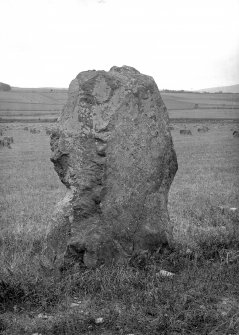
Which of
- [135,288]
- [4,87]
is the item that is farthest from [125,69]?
[4,87]

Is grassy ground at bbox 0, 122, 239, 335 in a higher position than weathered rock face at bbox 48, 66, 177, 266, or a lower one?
lower

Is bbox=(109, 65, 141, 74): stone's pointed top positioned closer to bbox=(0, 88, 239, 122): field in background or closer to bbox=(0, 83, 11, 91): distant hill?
bbox=(0, 88, 239, 122): field in background

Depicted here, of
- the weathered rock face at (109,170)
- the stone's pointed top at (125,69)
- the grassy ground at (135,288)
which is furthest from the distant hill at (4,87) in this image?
the weathered rock face at (109,170)

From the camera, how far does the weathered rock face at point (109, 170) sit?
264 inches

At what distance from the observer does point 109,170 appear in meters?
6.80

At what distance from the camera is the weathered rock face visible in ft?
22.0

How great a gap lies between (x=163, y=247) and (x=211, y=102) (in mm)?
90921

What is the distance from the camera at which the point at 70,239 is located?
6.62 m

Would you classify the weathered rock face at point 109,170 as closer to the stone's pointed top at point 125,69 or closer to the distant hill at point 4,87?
the stone's pointed top at point 125,69

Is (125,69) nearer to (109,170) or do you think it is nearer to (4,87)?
(109,170)

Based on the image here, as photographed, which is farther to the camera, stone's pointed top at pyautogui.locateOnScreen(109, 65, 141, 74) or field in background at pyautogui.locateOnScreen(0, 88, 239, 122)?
field in background at pyautogui.locateOnScreen(0, 88, 239, 122)

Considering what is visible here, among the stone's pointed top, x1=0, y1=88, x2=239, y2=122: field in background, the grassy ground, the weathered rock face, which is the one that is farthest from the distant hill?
the weathered rock face

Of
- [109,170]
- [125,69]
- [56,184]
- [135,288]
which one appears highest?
[125,69]

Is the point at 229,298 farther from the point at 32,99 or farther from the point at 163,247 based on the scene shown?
the point at 32,99
